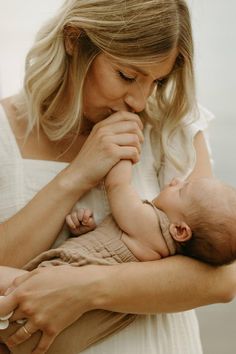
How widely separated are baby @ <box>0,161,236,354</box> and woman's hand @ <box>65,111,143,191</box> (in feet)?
0.18

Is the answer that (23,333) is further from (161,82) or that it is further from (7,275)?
(161,82)

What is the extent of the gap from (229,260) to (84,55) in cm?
65

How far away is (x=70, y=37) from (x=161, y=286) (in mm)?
707

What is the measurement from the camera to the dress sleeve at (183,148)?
1.56m

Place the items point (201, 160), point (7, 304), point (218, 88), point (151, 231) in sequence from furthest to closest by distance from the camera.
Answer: point (218, 88) → point (201, 160) → point (151, 231) → point (7, 304)

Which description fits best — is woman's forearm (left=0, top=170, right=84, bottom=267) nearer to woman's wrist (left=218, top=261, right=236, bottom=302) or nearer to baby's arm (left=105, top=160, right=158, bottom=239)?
baby's arm (left=105, top=160, right=158, bottom=239)

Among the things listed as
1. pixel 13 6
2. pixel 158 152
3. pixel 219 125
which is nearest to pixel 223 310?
pixel 219 125

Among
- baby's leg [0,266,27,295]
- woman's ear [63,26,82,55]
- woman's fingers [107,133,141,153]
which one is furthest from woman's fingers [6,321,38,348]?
woman's ear [63,26,82,55]

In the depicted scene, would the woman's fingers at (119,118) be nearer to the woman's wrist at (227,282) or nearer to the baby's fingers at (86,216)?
the baby's fingers at (86,216)

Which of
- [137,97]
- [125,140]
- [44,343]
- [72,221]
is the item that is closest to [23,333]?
[44,343]

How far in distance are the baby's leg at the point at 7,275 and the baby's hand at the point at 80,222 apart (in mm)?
164

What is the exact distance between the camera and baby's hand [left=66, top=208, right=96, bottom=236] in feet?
4.59

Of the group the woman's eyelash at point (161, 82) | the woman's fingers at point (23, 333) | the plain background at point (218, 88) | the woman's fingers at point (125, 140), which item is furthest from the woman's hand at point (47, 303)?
the plain background at point (218, 88)

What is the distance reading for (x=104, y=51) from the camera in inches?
56.1
